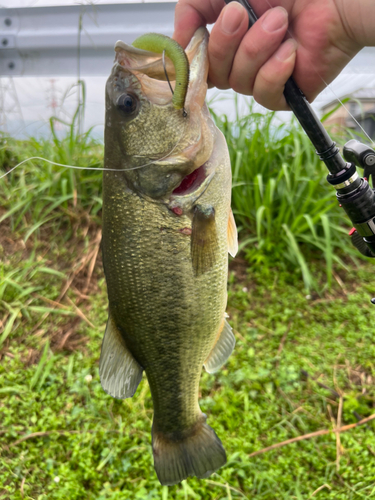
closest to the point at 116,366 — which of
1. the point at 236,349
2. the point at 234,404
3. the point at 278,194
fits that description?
the point at 234,404

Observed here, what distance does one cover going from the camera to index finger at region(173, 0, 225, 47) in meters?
1.27

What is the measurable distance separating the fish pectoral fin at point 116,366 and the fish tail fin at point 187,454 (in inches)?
9.9

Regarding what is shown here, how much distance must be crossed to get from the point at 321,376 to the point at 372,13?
7.04 ft

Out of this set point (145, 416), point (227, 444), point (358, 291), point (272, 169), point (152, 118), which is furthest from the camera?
point (272, 169)

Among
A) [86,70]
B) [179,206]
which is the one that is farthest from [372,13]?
[86,70]

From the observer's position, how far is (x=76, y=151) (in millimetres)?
3232

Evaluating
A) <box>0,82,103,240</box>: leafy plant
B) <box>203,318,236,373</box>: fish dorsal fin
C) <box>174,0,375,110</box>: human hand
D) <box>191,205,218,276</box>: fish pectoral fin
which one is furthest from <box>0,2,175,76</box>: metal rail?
<box>203,318,236,373</box>: fish dorsal fin

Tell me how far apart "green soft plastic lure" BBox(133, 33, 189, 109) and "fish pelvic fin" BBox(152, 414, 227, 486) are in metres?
1.13

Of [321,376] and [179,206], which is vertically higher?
[179,206]

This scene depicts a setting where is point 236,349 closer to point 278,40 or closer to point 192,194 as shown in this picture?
point 192,194

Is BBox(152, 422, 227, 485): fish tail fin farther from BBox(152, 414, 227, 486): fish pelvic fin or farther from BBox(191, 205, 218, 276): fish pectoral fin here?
BBox(191, 205, 218, 276): fish pectoral fin

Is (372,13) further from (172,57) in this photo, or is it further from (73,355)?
(73,355)

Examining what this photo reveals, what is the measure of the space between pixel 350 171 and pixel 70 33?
2.28m

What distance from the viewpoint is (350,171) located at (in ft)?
3.32
